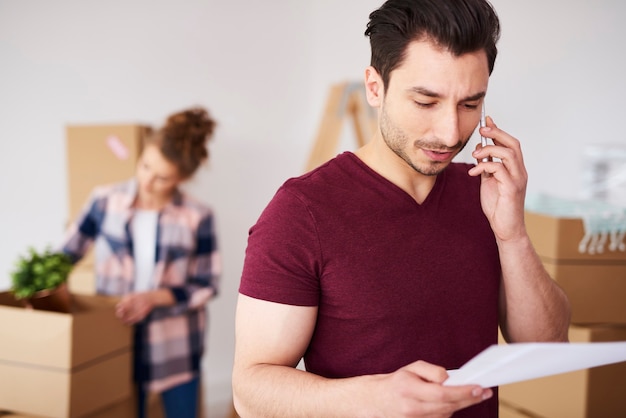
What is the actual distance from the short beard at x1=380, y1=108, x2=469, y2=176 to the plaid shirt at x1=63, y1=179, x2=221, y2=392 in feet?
4.88

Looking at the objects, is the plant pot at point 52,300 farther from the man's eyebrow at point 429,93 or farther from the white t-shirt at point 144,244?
the man's eyebrow at point 429,93

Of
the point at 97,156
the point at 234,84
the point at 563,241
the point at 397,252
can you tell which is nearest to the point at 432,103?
the point at 397,252

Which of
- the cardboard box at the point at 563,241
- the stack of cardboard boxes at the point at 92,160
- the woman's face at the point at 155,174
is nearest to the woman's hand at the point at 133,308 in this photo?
the woman's face at the point at 155,174

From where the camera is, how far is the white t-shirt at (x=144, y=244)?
8.30 ft

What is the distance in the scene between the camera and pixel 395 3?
119cm

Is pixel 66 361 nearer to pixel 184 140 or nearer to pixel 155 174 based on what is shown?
pixel 155 174

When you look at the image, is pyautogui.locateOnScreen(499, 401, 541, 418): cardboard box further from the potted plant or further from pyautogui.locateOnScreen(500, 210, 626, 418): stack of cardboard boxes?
the potted plant

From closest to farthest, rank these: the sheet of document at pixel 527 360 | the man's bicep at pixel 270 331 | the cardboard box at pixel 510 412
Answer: the sheet of document at pixel 527 360, the man's bicep at pixel 270 331, the cardboard box at pixel 510 412

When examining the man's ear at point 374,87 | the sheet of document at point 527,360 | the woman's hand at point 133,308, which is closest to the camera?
the sheet of document at point 527,360

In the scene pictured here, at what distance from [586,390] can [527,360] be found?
1060 millimetres

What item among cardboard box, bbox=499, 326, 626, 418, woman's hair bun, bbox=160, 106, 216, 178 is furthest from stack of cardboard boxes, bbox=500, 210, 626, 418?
woman's hair bun, bbox=160, 106, 216, 178

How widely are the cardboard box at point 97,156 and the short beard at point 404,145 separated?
1912mm

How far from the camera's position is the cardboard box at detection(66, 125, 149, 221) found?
9.59 feet

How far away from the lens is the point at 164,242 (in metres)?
2.52
